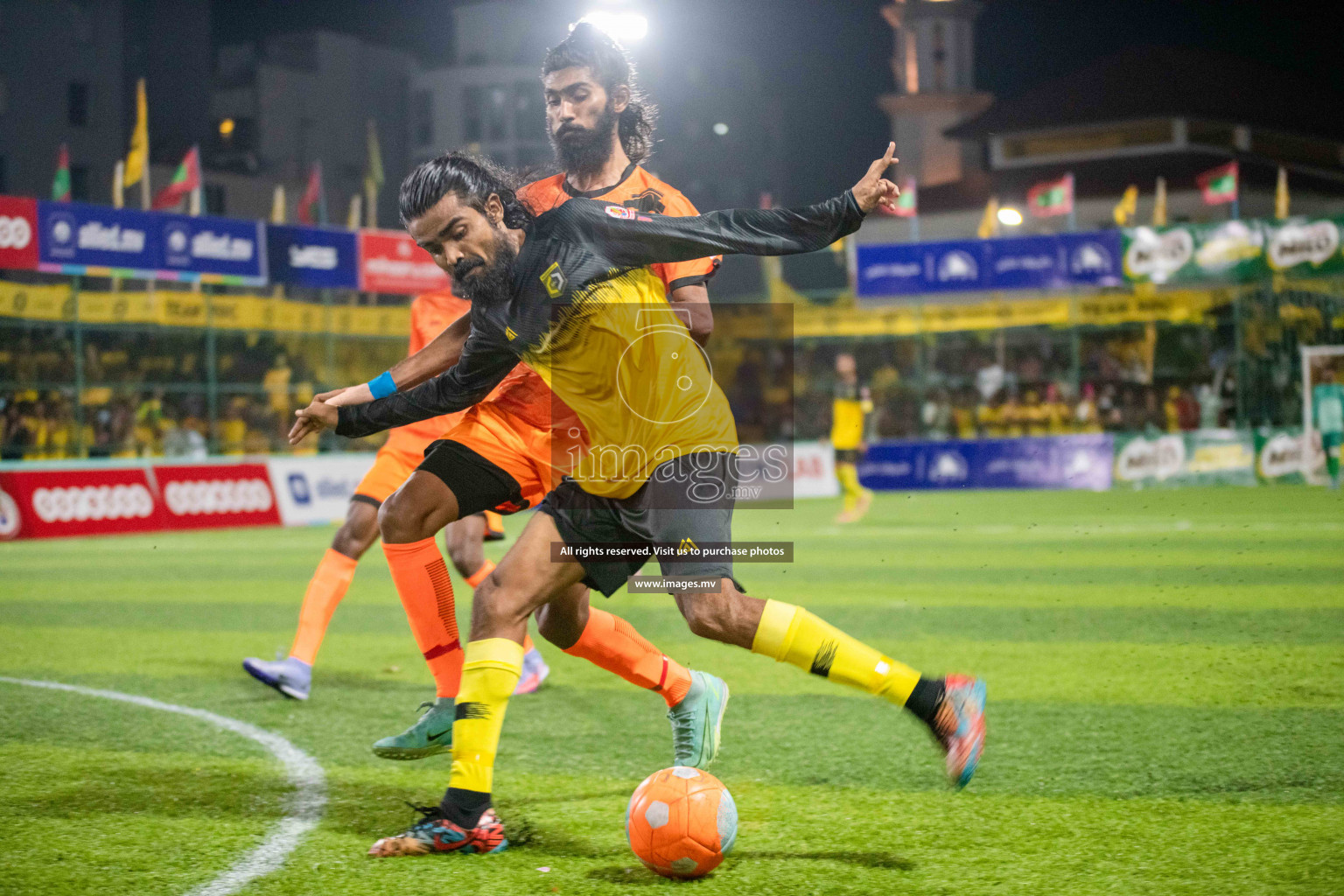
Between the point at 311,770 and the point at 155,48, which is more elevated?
the point at 155,48

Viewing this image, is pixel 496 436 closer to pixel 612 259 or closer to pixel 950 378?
pixel 612 259

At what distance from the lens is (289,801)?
4141 millimetres

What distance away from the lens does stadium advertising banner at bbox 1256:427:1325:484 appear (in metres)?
23.1

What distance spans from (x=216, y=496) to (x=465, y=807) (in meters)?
16.0

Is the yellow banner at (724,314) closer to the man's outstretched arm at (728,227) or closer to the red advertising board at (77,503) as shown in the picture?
the red advertising board at (77,503)

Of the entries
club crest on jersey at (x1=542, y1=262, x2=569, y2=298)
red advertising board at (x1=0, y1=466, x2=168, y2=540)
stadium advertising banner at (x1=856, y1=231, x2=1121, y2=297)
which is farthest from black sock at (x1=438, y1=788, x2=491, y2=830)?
stadium advertising banner at (x1=856, y1=231, x2=1121, y2=297)

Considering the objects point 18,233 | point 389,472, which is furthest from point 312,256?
point 389,472

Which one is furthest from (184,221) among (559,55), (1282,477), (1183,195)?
(1183,195)

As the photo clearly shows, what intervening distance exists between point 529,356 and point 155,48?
4828 cm

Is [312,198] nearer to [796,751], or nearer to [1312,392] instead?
[1312,392]

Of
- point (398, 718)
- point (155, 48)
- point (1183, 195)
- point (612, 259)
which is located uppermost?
point (155, 48)

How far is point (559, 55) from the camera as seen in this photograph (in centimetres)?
404

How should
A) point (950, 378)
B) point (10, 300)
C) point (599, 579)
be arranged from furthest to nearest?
point (950, 378)
point (10, 300)
point (599, 579)

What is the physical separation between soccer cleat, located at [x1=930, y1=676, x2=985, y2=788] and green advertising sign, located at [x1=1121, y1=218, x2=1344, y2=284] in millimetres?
21667
